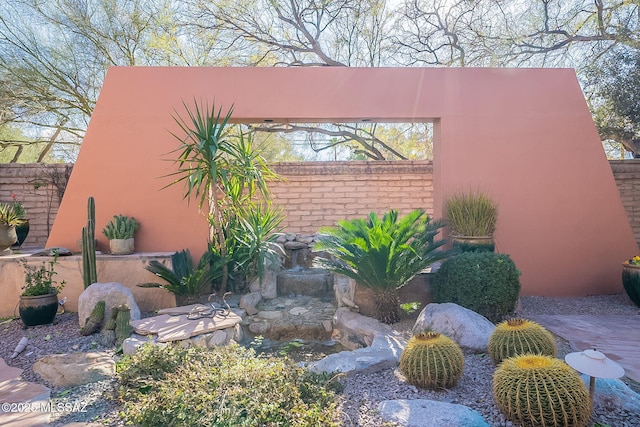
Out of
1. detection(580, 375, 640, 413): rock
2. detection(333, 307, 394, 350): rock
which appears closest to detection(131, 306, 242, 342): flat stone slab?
detection(333, 307, 394, 350): rock

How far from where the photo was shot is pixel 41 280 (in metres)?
4.85

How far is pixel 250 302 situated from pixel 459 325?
253 centimetres

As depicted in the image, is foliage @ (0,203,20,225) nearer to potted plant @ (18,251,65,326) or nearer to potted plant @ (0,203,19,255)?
potted plant @ (0,203,19,255)

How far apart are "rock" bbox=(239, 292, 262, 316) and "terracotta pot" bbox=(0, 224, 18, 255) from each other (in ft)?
10.3

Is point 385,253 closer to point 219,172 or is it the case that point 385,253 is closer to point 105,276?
point 219,172

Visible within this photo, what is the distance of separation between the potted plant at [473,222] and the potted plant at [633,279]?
1524 mm

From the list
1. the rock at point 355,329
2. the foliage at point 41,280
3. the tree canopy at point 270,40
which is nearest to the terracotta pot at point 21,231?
the foliage at point 41,280

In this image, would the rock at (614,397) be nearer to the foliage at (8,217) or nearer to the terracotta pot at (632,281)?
the terracotta pot at (632,281)

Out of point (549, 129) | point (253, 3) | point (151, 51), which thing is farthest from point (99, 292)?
point (253, 3)

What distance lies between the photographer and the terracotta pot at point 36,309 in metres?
4.55

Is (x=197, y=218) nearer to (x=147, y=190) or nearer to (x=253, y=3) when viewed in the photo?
(x=147, y=190)

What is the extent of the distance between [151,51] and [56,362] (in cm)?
822

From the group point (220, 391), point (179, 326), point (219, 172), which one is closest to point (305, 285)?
point (219, 172)

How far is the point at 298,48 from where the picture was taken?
10727 mm
